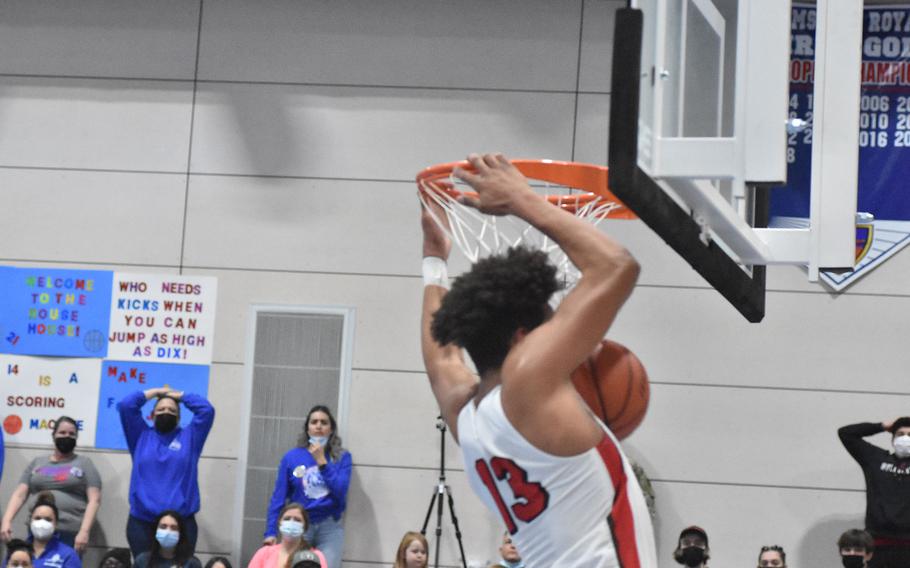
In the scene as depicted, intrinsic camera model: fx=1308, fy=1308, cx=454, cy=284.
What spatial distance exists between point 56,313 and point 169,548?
2414 millimetres

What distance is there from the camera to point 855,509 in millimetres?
10164

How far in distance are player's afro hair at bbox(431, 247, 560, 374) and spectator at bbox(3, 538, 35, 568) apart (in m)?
6.60

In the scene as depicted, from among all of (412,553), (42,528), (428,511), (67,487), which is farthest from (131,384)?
(412,553)

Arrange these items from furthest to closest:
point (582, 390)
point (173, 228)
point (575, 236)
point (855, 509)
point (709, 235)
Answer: point (173, 228) → point (855, 509) → point (709, 235) → point (582, 390) → point (575, 236)

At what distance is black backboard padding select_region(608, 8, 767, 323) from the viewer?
157 inches

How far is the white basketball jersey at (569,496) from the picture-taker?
128 inches

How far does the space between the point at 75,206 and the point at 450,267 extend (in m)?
3.24

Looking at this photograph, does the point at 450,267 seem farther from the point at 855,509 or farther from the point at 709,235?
the point at 709,235

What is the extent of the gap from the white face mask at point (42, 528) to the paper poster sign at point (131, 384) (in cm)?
120

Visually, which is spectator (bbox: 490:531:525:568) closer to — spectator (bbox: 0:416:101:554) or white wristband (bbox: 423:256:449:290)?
spectator (bbox: 0:416:101:554)

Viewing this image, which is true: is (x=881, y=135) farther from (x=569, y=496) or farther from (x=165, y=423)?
(x=569, y=496)

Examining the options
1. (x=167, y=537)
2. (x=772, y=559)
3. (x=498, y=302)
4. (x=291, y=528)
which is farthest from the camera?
(x=167, y=537)

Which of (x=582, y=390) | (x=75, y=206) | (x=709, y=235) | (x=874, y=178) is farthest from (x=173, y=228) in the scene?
(x=582, y=390)

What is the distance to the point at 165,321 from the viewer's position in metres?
10.7
